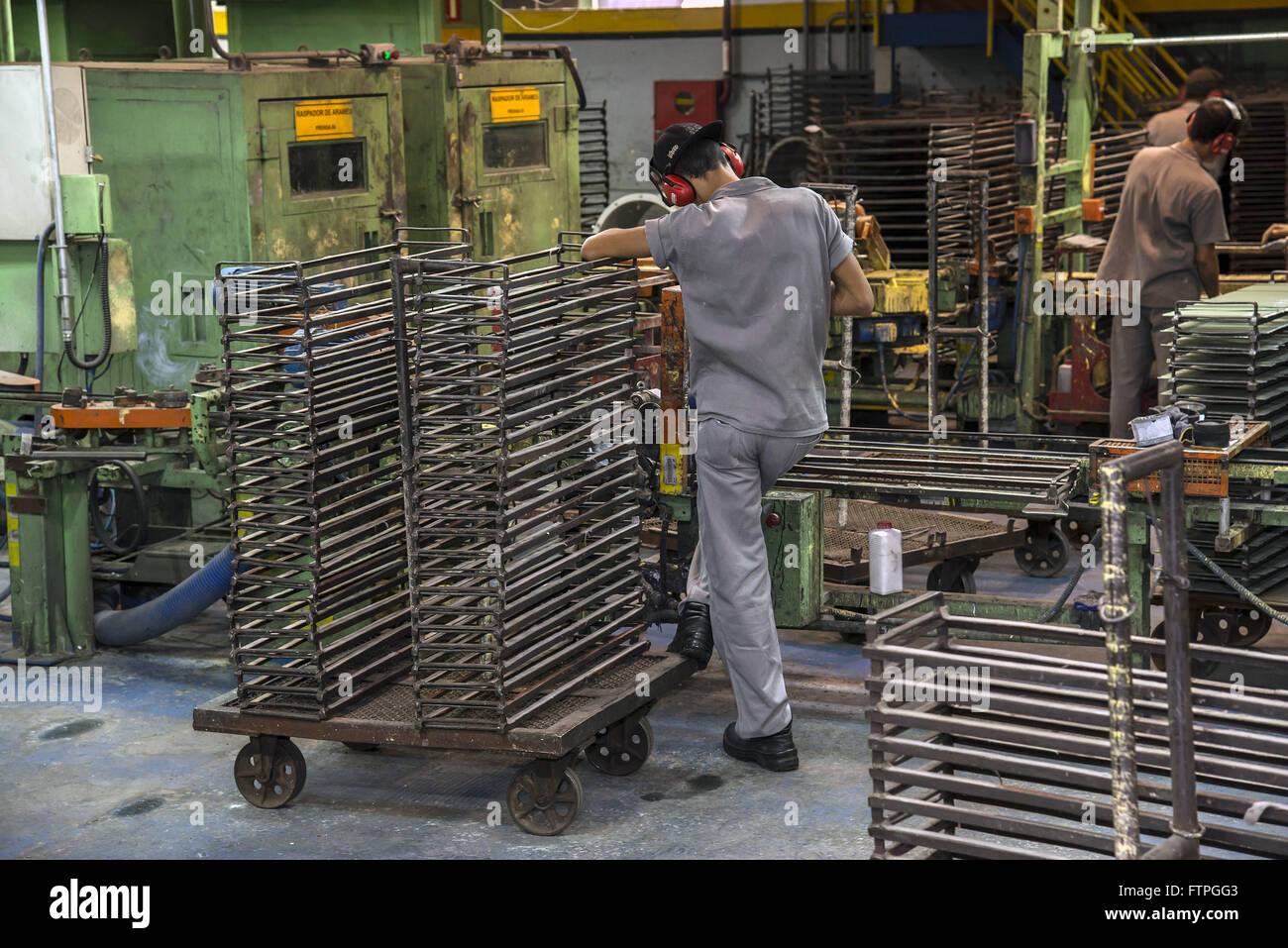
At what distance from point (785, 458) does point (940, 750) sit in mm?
1613

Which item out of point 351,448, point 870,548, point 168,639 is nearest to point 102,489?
point 168,639

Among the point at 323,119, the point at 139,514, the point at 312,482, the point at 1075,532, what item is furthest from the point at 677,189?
the point at 1075,532

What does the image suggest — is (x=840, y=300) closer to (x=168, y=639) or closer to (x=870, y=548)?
(x=870, y=548)

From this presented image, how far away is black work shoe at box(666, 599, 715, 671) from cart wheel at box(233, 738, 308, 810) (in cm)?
129

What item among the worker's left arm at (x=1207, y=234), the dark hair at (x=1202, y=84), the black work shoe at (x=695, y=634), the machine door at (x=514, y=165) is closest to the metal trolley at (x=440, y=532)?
the black work shoe at (x=695, y=634)

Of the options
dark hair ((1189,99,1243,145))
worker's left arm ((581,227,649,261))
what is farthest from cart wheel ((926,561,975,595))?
worker's left arm ((581,227,649,261))

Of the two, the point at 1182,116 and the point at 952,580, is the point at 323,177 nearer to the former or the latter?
the point at 952,580

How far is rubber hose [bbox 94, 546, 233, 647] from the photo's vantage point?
5.91 metres

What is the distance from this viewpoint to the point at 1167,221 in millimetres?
6973

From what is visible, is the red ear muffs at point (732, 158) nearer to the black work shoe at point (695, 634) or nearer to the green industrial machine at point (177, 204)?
the black work shoe at point (695, 634)

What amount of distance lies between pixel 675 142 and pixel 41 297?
2.86m

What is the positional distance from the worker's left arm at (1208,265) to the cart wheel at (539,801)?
13.0ft

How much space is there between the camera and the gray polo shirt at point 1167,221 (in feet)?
22.5

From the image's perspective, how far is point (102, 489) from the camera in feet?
23.8
